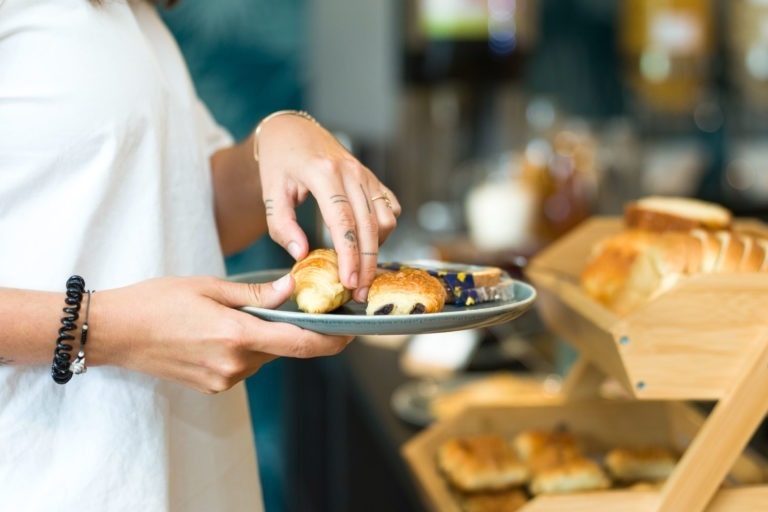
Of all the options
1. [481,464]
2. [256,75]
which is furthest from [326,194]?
[256,75]

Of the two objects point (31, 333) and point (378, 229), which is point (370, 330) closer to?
point (378, 229)

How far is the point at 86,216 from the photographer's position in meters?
1.04

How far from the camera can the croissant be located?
0.93m

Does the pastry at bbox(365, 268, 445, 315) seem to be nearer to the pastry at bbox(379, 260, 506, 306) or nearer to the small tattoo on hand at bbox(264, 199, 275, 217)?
the pastry at bbox(379, 260, 506, 306)

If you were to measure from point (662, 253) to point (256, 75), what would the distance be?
9.18 feet

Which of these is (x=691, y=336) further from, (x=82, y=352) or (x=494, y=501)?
(x=82, y=352)

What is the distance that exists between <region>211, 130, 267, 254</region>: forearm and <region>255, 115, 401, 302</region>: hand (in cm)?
18

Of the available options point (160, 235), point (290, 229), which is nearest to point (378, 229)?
point (290, 229)

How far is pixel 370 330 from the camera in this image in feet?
2.79

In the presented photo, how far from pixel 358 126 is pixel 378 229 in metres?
3.08

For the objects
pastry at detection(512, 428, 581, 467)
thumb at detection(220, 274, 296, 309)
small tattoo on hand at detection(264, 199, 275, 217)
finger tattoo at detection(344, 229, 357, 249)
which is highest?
finger tattoo at detection(344, 229, 357, 249)

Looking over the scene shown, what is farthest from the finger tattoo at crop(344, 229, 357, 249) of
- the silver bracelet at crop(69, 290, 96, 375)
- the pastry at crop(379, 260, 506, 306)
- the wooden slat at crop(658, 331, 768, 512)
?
the wooden slat at crop(658, 331, 768, 512)

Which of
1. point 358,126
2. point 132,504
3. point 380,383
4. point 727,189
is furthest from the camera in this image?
point 727,189

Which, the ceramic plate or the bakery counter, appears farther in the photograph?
the bakery counter
